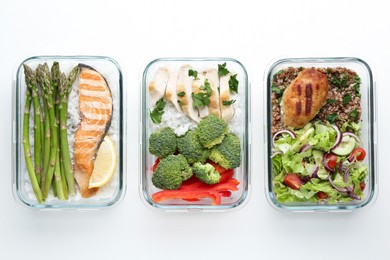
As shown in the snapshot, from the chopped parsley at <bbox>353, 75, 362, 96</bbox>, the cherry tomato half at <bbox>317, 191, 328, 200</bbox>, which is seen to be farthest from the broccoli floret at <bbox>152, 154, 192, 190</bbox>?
the chopped parsley at <bbox>353, 75, 362, 96</bbox>

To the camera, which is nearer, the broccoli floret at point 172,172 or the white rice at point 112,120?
the broccoli floret at point 172,172

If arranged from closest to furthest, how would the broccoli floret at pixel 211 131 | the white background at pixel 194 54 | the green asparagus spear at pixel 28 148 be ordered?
the broccoli floret at pixel 211 131 < the green asparagus spear at pixel 28 148 < the white background at pixel 194 54

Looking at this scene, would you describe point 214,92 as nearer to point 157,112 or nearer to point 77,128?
point 157,112

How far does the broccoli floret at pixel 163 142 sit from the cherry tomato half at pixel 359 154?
860mm

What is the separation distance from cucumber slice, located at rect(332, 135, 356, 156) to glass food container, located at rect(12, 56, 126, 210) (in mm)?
1037

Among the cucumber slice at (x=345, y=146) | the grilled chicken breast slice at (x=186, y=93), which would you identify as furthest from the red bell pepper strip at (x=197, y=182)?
the cucumber slice at (x=345, y=146)

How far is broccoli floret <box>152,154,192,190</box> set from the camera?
2434mm

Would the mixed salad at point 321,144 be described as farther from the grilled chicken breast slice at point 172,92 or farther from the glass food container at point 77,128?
the glass food container at point 77,128

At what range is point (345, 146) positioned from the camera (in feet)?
8.20

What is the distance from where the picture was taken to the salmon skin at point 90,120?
8.26 feet

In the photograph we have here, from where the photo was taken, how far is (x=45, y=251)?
268 cm

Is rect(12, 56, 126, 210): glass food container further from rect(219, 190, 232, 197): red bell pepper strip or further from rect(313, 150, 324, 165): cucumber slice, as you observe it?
rect(313, 150, 324, 165): cucumber slice

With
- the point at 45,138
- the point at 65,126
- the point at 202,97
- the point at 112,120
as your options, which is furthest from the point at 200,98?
the point at 45,138

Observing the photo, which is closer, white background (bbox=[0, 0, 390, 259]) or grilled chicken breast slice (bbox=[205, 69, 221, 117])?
grilled chicken breast slice (bbox=[205, 69, 221, 117])
